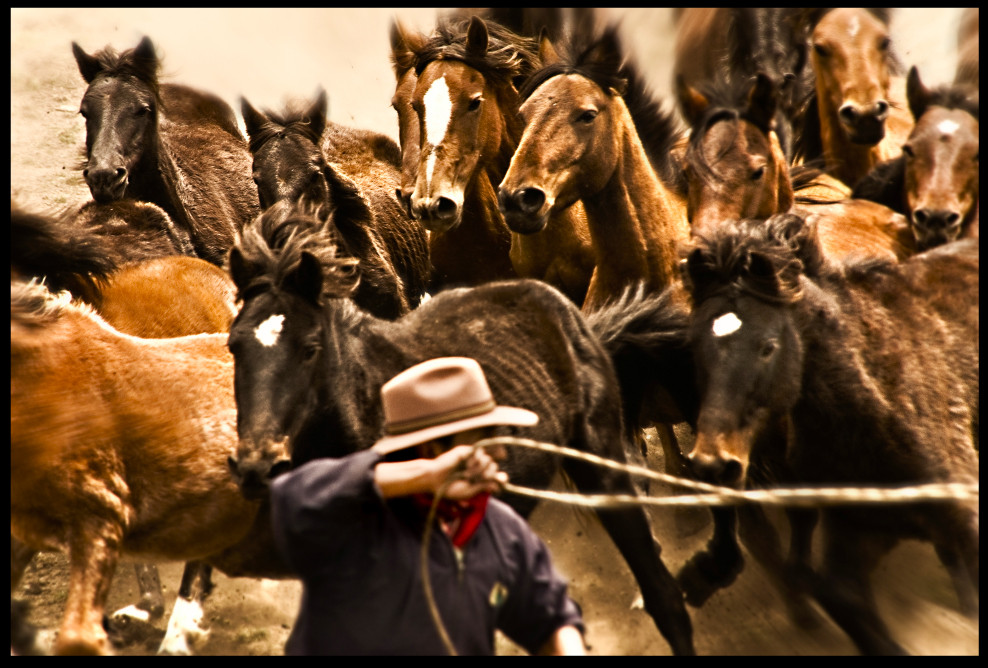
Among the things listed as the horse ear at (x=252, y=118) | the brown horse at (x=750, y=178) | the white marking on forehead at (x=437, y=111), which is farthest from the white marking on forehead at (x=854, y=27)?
the horse ear at (x=252, y=118)

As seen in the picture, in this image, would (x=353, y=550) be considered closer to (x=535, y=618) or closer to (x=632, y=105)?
(x=535, y=618)

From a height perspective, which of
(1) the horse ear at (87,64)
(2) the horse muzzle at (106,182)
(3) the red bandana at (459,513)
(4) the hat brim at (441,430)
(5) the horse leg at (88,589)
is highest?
(1) the horse ear at (87,64)

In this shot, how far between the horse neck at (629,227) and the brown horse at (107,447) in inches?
89.1

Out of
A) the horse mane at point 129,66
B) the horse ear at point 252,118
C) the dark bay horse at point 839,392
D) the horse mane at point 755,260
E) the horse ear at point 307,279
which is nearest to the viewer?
the horse ear at point 307,279

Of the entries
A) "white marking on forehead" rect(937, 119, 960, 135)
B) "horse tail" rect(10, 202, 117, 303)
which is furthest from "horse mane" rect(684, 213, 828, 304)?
"horse tail" rect(10, 202, 117, 303)

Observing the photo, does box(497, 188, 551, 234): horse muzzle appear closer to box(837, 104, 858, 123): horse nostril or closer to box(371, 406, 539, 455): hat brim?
box(837, 104, 858, 123): horse nostril

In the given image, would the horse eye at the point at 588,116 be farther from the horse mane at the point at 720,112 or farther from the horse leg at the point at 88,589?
the horse leg at the point at 88,589

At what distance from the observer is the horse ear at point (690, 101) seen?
6.09 metres

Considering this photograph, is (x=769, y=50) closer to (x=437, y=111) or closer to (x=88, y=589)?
(x=437, y=111)

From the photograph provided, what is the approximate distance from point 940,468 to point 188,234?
4762mm

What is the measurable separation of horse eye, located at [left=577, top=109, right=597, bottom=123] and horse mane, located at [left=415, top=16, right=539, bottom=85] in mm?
1119

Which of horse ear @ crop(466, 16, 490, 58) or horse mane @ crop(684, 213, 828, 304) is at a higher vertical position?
horse ear @ crop(466, 16, 490, 58)

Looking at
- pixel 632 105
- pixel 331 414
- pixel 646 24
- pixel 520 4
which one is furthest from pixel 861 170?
pixel 331 414

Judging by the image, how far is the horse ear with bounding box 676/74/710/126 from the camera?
6090mm
